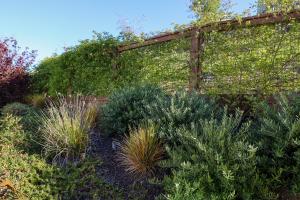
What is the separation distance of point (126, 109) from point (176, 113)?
140 centimetres

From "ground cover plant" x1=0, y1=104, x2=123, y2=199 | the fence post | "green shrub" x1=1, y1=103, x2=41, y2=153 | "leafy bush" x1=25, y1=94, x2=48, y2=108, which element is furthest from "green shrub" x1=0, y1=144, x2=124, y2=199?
"leafy bush" x1=25, y1=94, x2=48, y2=108

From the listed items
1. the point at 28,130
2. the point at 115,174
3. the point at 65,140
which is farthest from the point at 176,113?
the point at 28,130

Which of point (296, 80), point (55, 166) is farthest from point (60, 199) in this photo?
point (296, 80)

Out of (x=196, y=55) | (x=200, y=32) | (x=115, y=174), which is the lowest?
(x=115, y=174)

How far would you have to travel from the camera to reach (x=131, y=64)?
8.78 metres

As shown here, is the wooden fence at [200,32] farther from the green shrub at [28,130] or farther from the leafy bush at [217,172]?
the green shrub at [28,130]

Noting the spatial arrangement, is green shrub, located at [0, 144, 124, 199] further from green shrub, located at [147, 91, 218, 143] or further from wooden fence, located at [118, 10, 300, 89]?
wooden fence, located at [118, 10, 300, 89]

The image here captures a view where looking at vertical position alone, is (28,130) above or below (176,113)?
below

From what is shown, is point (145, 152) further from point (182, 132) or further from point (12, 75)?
point (12, 75)

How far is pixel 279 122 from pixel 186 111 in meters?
1.20

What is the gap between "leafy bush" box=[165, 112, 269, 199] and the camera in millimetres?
3568

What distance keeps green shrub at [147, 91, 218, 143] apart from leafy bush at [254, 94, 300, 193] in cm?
88

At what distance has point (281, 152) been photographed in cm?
365

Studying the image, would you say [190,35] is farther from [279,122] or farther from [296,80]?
[279,122]
